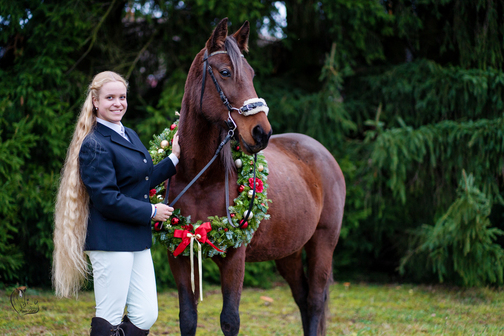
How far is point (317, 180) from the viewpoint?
4012 millimetres

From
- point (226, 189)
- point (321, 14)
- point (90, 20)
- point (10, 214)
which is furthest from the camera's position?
point (321, 14)

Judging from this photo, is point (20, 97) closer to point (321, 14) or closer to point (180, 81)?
point (180, 81)

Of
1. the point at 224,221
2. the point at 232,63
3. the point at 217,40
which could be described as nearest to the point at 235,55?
the point at 232,63

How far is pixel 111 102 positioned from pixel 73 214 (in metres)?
0.61

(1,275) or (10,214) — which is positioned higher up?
(10,214)

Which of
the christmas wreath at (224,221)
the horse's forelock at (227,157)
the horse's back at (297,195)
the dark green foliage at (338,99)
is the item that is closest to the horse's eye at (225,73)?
the horse's forelock at (227,157)

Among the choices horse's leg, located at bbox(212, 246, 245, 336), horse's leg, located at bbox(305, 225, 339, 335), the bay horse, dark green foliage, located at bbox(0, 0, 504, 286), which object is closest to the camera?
the bay horse

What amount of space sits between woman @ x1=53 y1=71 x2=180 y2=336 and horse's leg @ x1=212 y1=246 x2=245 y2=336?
54 centimetres

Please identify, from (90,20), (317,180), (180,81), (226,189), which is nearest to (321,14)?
(180,81)

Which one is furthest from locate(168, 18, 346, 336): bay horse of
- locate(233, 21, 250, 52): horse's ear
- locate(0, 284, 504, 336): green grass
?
locate(0, 284, 504, 336): green grass

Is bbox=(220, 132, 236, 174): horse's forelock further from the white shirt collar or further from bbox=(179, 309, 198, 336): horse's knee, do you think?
bbox=(179, 309, 198, 336): horse's knee

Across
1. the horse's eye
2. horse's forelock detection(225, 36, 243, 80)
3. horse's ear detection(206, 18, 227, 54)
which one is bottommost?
the horse's eye

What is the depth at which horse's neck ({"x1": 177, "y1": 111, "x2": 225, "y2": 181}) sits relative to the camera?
274 cm

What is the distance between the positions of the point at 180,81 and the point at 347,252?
400 centimetres
